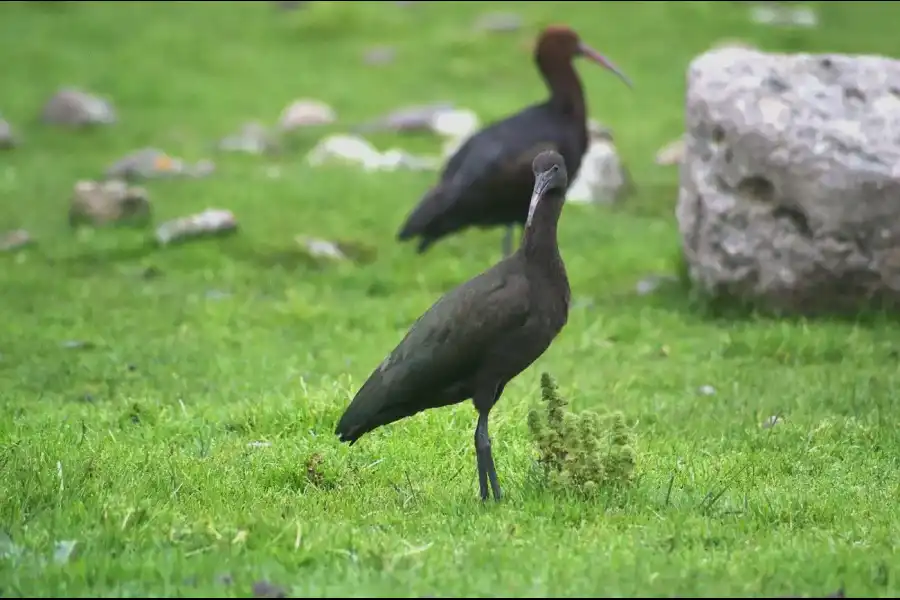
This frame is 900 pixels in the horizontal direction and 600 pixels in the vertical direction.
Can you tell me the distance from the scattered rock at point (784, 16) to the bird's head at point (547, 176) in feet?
65.3

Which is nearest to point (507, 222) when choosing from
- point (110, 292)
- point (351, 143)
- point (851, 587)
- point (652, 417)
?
point (110, 292)

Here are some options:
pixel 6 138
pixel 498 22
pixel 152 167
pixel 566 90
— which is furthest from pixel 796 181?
pixel 498 22

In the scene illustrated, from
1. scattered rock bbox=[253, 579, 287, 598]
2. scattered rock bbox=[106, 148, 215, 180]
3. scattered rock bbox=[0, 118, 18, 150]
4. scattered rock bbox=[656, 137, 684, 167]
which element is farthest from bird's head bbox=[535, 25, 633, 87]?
scattered rock bbox=[253, 579, 287, 598]

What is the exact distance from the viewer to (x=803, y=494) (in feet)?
21.4

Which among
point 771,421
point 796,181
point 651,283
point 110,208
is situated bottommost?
point 110,208

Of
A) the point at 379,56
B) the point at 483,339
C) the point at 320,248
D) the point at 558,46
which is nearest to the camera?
the point at 483,339

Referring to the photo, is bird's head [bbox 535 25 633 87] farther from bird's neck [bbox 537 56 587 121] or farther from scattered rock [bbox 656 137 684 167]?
scattered rock [bbox 656 137 684 167]

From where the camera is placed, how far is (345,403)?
820 centimetres

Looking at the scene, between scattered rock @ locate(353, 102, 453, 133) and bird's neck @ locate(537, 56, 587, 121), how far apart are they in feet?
22.5

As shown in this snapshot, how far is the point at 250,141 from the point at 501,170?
332 inches

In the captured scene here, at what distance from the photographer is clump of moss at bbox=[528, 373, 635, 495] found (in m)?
6.26

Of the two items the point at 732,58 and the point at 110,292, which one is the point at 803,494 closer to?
the point at 732,58

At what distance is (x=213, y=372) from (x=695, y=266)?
412 centimetres

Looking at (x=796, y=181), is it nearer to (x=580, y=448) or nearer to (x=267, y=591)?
(x=580, y=448)
